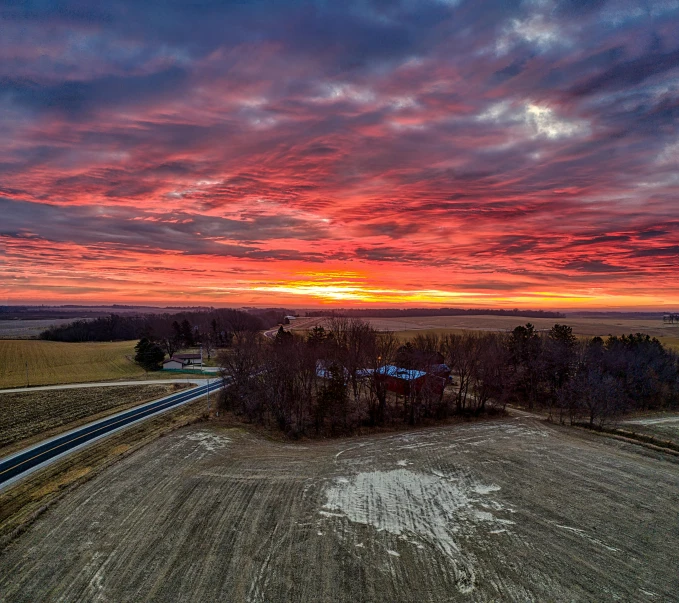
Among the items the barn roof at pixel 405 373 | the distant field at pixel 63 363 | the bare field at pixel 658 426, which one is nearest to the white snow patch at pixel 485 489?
the barn roof at pixel 405 373

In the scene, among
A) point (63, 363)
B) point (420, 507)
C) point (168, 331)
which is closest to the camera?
point (420, 507)

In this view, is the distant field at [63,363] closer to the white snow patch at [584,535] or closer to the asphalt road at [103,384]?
the asphalt road at [103,384]

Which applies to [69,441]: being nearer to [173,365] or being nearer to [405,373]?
[405,373]

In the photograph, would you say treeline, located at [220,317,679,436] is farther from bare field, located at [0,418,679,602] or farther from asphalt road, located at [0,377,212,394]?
asphalt road, located at [0,377,212,394]

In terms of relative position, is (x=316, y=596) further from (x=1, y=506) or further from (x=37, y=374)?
(x=37, y=374)

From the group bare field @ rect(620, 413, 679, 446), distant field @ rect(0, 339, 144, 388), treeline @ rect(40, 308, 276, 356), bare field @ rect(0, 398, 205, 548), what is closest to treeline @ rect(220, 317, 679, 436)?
bare field @ rect(620, 413, 679, 446)

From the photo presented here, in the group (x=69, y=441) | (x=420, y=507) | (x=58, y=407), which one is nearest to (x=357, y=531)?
(x=420, y=507)

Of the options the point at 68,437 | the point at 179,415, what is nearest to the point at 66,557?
the point at 68,437
